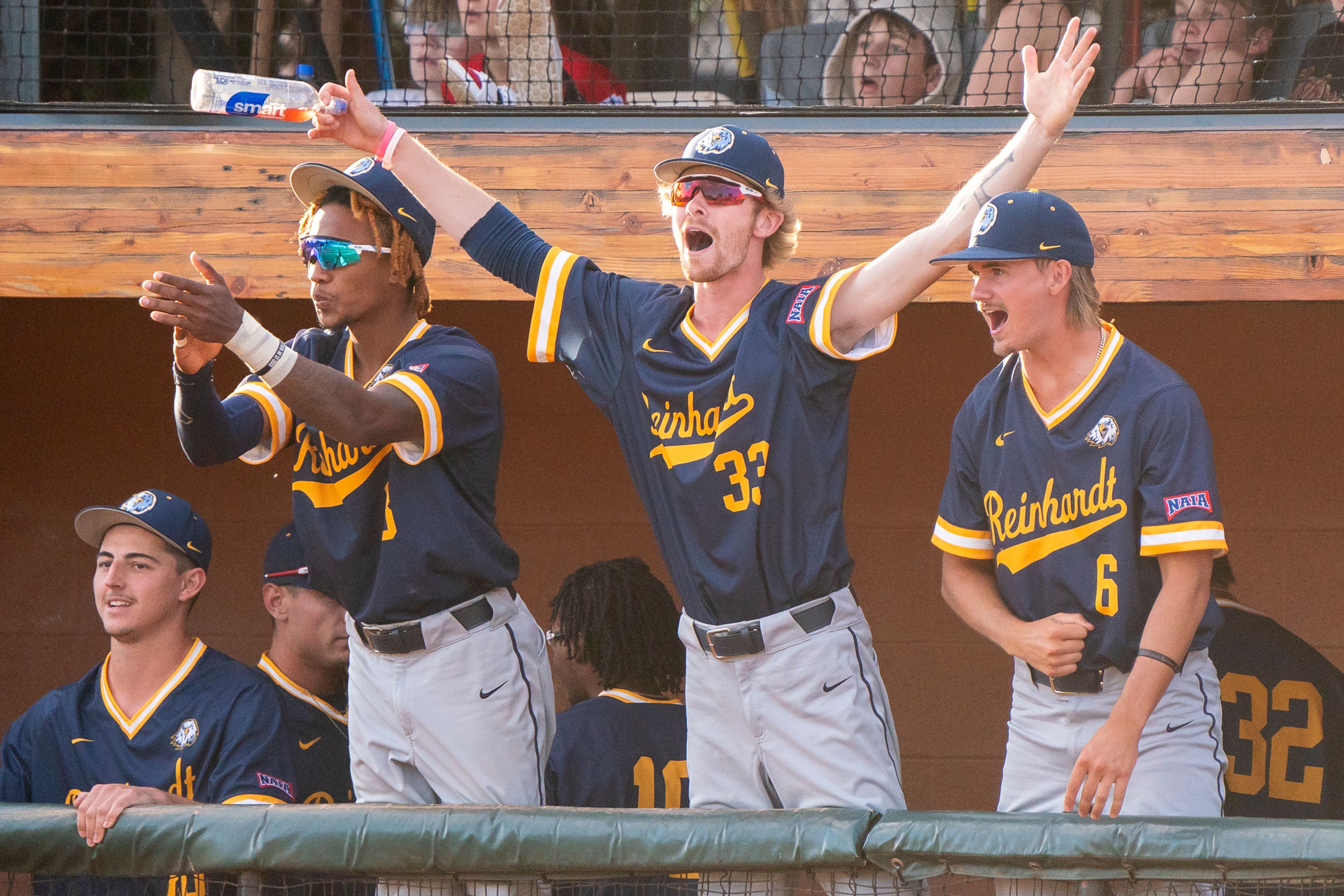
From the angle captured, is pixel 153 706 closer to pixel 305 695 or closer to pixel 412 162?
pixel 305 695

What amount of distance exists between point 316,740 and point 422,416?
1.23 m

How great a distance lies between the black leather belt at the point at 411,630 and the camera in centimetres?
250

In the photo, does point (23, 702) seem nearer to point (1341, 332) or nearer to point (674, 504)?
point (674, 504)

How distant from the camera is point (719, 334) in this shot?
8.02ft

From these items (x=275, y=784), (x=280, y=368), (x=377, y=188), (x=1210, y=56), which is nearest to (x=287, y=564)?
(x=275, y=784)

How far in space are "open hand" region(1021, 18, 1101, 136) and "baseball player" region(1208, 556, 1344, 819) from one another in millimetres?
1356

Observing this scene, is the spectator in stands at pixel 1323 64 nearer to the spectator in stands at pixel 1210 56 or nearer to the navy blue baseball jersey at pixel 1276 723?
the spectator in stands at pixel 1210 56

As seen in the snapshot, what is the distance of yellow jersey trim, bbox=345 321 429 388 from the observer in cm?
266

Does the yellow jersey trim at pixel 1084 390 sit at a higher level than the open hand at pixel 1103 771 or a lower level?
higher

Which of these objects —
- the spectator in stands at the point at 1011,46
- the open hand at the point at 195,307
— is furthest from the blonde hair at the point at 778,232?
the spectator in stands at the point at 1011,46

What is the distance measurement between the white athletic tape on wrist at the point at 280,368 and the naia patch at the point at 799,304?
0.86 meters

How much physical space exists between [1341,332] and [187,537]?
12.0 ft

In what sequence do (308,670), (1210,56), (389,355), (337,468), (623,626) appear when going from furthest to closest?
1. (1210,56)
2. (308,670)
3. (623,626)
4. (389,355)
5. (337,468)

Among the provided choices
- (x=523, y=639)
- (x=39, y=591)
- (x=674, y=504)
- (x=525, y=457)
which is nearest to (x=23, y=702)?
(x=39, y=591)
